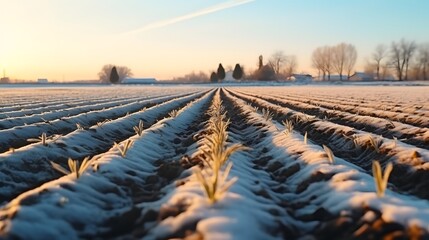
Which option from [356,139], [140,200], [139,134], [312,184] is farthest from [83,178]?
[356,139]

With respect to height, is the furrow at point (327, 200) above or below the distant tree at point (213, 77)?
above

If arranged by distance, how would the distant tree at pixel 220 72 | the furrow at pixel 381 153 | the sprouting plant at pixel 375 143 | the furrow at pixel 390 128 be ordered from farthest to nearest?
the distant tree at pixel 220 72
the furrow at pixel 390 128
the sprouting plant at pixel 375 143
the furrow at pixel 381 153

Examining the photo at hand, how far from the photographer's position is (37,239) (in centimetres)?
296

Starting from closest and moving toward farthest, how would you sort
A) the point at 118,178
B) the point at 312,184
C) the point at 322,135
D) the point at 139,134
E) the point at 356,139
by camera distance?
the point at 312,184 < the point at 118,178 < the point at 356,139 < the point at 139,134 < the point at 322,135

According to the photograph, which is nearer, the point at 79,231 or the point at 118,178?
the point at 79,231

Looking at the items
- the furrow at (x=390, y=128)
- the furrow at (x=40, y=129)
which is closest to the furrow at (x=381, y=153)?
the furrow at (x=390, y=128)

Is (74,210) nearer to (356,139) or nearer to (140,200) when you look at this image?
(140,200)

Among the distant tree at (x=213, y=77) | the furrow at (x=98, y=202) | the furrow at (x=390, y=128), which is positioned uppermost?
the furrow at (x=98, y=202)

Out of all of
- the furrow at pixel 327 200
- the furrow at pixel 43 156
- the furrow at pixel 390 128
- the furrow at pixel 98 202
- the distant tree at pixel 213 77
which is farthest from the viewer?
the distant tree at pixel 213 77

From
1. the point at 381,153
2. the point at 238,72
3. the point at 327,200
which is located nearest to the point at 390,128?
the point at 381,153

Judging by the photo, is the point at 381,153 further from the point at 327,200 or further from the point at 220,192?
the point at 220,192

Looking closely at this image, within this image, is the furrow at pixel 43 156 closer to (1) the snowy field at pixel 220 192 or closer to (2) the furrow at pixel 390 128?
(1) the snowy field at pixel 220 192

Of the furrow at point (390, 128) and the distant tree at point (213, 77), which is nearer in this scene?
the furrow at point (390, 128)

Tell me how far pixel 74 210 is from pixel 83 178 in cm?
82
